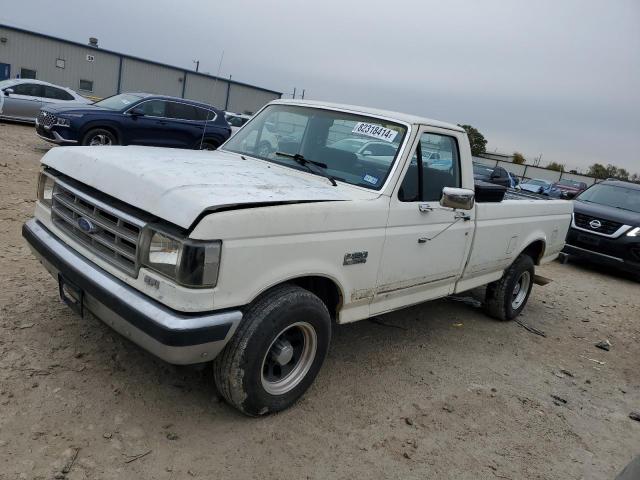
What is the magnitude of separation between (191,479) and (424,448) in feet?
4.68

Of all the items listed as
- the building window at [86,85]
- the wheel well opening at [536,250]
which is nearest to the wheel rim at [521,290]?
the wheel well opening at [536,250]

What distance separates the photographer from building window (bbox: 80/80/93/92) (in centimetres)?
3312

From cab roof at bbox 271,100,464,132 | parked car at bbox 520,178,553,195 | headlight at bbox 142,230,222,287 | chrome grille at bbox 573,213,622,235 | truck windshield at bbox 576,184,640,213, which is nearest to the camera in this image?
headlight at bbox 142,230,222,287

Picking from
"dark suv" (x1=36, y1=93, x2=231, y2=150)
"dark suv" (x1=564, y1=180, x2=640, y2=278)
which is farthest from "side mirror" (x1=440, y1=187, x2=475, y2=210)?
"dark suv" (x1=36, y1=93, x2=231, y2=150)

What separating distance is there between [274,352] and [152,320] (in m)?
0.83

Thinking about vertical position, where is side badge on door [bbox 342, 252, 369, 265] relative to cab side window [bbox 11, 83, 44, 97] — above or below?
below

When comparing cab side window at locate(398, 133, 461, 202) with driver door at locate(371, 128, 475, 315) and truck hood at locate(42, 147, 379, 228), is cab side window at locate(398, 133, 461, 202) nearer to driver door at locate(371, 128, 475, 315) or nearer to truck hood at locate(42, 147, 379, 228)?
driver door at locate(371, 128, 475, 315)

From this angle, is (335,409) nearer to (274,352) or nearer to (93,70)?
(274,352)

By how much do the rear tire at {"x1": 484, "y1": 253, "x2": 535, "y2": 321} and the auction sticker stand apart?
2.50m

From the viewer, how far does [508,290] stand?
564 centimetres

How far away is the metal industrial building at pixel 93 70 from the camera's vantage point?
98.9 feet

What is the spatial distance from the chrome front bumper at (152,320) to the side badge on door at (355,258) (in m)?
0.82

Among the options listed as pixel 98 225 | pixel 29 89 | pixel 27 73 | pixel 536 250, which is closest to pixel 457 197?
pixel 98 225

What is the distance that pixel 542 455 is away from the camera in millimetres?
3354
